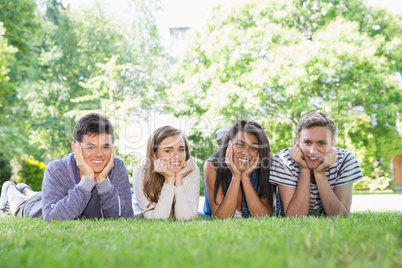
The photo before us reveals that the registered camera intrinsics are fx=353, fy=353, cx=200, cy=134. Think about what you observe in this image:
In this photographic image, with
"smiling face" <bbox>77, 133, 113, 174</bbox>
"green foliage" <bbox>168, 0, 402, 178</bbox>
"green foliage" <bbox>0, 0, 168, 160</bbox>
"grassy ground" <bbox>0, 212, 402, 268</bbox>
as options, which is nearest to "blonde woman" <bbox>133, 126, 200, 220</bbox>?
"smiling face" <bbox>77, 133, 113, 174</bbox>

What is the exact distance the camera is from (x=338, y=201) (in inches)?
186

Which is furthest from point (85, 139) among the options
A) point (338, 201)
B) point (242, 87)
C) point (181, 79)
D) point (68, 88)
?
point (68, 88)

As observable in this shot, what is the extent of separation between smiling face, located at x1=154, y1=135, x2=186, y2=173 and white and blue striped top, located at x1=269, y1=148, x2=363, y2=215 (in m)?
1.31

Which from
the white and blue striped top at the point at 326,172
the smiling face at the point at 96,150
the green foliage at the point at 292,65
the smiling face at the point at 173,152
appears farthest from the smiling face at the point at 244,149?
the green foliage at the point at 292,65

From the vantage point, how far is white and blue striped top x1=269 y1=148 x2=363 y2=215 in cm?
490

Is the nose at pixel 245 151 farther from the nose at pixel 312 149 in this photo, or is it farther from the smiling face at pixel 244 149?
the nose at pixel 312 149

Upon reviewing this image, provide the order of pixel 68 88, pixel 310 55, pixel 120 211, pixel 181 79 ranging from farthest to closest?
pixel 68 88, pixel 181 79, pixel 310 55, pixel 120 211

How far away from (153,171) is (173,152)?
406 mm

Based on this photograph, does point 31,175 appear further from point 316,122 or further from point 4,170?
point 316,122

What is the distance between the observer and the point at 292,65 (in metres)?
17.3

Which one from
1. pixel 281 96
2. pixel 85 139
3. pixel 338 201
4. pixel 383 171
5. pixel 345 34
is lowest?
pixel 383 171

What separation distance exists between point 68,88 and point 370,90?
1960 cm

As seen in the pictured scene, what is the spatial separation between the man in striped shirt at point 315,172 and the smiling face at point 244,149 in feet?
1.19

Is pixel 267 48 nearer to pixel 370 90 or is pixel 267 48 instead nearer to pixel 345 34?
pixel 345 34
